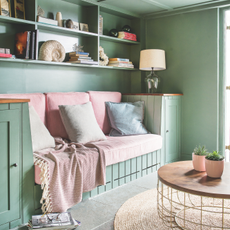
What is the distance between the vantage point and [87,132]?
9.71ft

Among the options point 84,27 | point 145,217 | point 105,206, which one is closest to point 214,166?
point 145,217

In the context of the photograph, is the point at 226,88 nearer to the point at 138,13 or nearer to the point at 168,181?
the point at 138,13

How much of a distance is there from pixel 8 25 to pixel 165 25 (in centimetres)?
240

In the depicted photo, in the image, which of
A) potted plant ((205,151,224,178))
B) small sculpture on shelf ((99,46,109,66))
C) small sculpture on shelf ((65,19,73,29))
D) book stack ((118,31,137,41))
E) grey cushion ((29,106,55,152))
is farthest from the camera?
book stack ((118,31,137,41))

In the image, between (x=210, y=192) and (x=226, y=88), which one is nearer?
(x=210, y=192)

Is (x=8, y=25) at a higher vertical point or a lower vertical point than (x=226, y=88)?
higher

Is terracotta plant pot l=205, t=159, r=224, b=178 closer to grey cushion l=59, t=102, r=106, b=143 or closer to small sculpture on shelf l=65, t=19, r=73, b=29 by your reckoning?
grey cushion l=59, t=102, r=106, b=143

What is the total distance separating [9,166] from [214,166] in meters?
1.48

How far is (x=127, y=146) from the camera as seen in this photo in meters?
2.97

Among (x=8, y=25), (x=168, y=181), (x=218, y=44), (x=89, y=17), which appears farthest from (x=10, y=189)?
(x=218, y=44)

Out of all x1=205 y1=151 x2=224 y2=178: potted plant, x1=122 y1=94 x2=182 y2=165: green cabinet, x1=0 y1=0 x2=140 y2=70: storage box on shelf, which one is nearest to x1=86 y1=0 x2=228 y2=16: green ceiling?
x1=0 y1=0 x2=140 y2=70: storage box on shelf

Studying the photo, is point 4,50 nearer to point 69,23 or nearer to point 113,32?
point 69,23

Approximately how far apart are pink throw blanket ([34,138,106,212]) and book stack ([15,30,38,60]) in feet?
3.33

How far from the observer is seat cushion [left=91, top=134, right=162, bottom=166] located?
2764 millimetres
